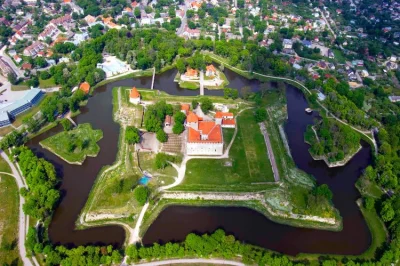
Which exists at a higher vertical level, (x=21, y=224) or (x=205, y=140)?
(x=205, y=140)

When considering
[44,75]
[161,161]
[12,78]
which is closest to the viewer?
[161,161]

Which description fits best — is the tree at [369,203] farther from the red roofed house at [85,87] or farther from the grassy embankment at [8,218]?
the red roofed house at [85,87]

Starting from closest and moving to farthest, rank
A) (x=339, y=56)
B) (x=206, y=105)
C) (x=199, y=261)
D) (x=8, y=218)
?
(x=199, y=261), (x=8, y=218), (x=206, y=105), (x=339, y=56)

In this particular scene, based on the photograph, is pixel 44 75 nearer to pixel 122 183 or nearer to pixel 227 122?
pixel 122 183

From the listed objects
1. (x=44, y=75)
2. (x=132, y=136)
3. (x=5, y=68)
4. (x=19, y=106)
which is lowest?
(x=132, y=136)

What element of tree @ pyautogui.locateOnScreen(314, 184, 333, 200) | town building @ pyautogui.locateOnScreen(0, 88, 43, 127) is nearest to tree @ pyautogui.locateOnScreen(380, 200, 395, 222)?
tree @ pyautogui.locateOnScreen(314, 184, 333, 200)

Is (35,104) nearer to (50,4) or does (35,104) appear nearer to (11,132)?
(11,132)

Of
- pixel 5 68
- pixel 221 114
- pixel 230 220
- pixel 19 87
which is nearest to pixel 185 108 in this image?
pixel 221 114
